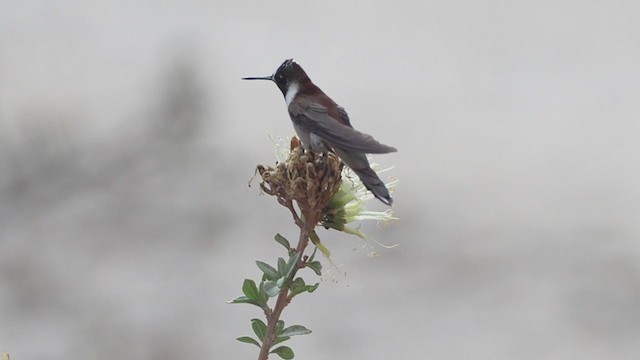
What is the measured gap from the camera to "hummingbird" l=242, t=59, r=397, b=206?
47cm

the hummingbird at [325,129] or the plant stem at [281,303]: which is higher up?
the hummingbird at [325,129]

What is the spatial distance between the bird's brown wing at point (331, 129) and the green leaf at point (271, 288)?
10 cm

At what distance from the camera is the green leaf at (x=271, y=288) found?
48 cm

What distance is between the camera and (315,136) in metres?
0.52

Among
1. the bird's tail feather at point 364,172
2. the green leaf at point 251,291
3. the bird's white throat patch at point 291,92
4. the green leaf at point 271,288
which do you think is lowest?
the green leaf at point 271,288

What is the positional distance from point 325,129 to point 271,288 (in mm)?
113

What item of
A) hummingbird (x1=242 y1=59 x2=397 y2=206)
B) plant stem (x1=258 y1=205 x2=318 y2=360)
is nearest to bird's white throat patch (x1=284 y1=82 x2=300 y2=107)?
hummingbird (x1=242 y1=59 x2=397 y2=206)

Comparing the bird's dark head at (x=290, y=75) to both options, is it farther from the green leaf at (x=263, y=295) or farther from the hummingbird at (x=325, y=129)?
the green leaf at (x=263, y=295)

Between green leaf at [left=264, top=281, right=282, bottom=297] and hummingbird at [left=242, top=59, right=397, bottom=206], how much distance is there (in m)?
0.09

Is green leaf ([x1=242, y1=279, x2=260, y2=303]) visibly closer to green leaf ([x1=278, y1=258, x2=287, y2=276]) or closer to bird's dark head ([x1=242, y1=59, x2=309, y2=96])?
green leaf ([x1=278, y1=258, x2=287, y2=276])

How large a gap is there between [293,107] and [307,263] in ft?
0.39

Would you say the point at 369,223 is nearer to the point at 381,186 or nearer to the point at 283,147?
the point at 283,147

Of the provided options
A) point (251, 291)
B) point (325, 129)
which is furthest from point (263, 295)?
point (325, 129)

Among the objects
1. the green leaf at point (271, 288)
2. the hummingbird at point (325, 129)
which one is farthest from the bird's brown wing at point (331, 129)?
the green leaf at point (271, 288)
